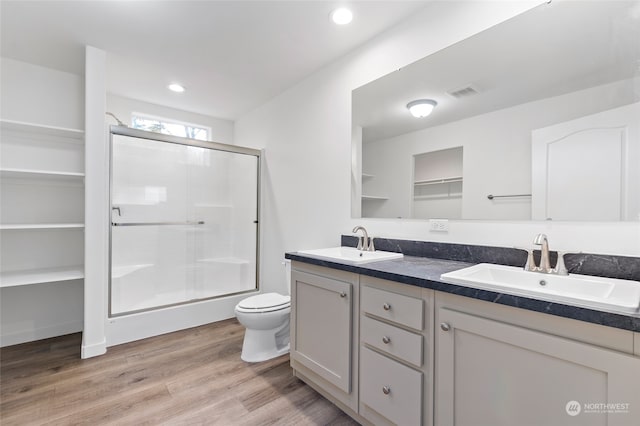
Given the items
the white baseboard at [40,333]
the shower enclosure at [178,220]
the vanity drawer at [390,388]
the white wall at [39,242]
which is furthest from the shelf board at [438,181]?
the white baseboard at [40,333]

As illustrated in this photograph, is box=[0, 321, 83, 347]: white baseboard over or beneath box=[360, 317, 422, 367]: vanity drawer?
beneath

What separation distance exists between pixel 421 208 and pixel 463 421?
1.13 metres

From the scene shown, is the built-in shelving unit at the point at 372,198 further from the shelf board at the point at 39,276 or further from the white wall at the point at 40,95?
the white wall at the point at 40,95

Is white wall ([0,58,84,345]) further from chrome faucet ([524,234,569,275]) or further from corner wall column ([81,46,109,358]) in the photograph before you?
chrome faucet ([524,234,569,275])

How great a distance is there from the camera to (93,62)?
7.41 ft

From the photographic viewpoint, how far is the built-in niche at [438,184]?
1697mm

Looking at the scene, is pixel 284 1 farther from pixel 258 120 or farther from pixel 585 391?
pixel 585 391

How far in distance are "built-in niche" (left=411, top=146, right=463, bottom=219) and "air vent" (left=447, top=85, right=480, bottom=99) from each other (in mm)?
305

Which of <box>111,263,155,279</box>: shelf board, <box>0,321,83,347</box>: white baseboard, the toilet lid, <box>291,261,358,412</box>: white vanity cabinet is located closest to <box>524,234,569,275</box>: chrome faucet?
<box>291,261,358,412</box>: white vanity cabinet

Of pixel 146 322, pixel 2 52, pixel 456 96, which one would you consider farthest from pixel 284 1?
pixel 146 322

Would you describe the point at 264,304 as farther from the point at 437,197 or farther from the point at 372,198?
the point at 437,197

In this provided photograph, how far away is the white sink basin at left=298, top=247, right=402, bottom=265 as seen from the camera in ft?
5.25

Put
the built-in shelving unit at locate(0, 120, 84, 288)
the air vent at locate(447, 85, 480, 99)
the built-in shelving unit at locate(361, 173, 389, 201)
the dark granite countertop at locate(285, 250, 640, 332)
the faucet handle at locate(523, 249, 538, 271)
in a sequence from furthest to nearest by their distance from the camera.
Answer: the built-in shelving unit at locate(0, 120, 84, 288) → the built-in shelving unit at locate(361, 173, 389, 201) → the air vent at locate(447, 85, 480, 99) → the faucet handle at locate(523, 249, 538, 271) → the dark granite countertop at locate(285, 250, 640, 332)

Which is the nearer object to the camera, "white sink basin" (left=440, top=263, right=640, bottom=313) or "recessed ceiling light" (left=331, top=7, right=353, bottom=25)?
"white sink basin" (left=440, top=263, right=640, bottom=313)
